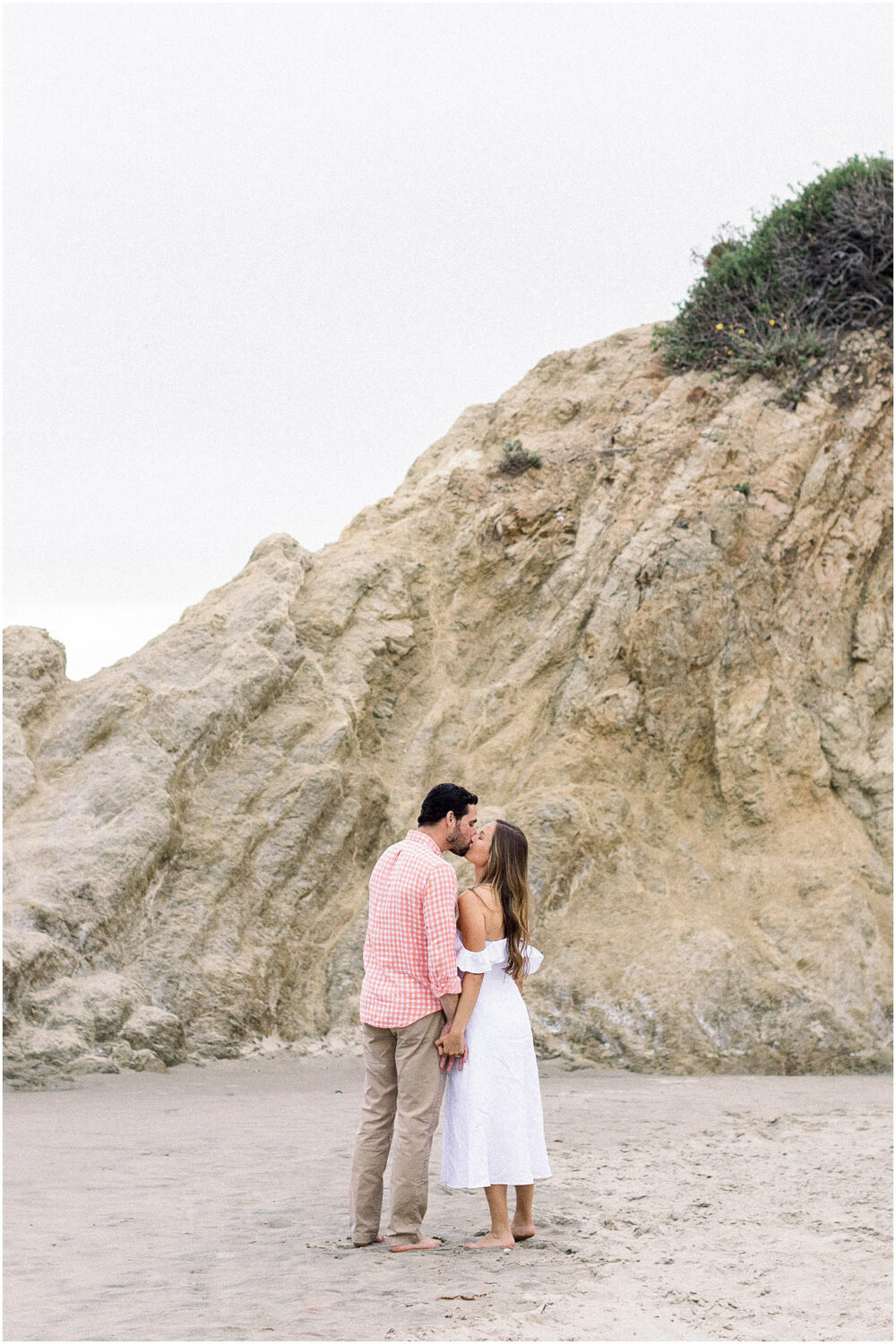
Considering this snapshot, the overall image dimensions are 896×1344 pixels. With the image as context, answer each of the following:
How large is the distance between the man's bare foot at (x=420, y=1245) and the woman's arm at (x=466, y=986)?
0.72 meters

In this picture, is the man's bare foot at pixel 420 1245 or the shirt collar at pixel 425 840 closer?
the man's bare foot at pixel 420 1245

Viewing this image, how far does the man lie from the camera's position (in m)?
5.30

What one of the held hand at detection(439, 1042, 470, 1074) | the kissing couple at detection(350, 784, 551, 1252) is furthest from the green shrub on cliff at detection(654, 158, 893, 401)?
the held hand at detection(439, 1042, 470, 1074)

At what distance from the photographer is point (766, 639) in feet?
41.5

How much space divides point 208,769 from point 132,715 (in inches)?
35.0

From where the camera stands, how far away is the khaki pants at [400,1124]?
5.28 meters

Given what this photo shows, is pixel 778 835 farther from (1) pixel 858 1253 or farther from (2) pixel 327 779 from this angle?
(1) pixel 858 1253

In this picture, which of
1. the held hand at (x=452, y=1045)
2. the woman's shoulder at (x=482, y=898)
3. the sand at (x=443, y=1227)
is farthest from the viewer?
the woman's shoulder at (x=482, y=898)

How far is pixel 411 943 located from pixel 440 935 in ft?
0.53

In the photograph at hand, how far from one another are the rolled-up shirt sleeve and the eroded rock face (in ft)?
16.6

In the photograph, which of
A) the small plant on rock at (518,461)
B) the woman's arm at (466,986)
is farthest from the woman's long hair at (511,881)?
the small plant on rock at (518,461)

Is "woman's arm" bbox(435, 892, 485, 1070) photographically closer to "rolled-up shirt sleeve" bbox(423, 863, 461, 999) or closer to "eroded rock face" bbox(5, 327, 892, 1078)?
Answer: "rolled-up shirt sleeve" bbox(423, 863, 461, 999)

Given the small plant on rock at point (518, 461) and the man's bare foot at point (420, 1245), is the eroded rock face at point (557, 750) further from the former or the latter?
the man's bare foot at point (420, 1245)

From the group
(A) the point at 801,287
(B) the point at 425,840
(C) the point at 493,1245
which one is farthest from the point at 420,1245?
(A) the point at 801,287
